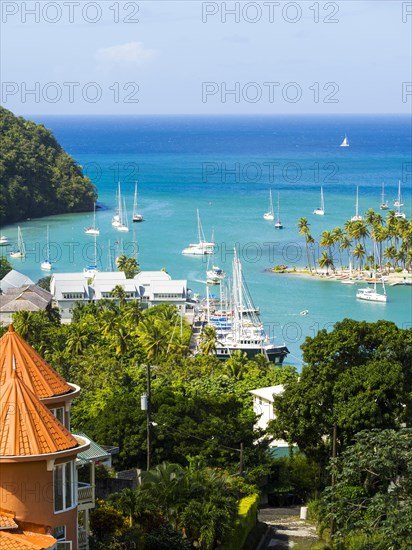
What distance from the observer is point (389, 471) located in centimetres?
2139

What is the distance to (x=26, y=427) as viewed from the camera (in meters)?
14.4

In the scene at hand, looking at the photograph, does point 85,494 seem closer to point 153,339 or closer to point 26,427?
point 26,427

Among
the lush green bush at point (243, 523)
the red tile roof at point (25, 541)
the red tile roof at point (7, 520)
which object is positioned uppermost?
the red tile roof at point (7, 520)

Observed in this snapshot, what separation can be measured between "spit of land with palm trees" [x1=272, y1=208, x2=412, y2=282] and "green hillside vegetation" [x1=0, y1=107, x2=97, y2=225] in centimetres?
2862

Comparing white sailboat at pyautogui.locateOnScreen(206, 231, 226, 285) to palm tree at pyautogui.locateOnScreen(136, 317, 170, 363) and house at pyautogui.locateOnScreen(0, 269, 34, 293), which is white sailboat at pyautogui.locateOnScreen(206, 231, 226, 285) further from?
palm tree at pyautogui.locateOnScreen(136, 317, 170, 363)

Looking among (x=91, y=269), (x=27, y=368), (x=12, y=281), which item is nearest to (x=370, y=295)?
(x=91, y=269)

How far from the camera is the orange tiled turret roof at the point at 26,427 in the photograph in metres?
14.3

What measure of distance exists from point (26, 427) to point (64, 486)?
0.99 metres

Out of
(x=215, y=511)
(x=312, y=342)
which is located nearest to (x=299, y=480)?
(x=312, y=342)

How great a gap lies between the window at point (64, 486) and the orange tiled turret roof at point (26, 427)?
339 millimetres

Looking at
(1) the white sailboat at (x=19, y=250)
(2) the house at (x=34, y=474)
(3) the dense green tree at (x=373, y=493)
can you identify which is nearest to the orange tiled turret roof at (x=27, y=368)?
(2) the house at (x=34, y=474)

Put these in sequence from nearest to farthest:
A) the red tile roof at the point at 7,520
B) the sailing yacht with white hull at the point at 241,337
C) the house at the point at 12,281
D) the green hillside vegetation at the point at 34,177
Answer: the red tile roof at the point at 7,520 < the sailing yacht with white hull at the point at 241,337 < the house at the point at 12,281 < the green hillside vegetation at the point at 34,177

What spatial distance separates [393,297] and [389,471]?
155 ft

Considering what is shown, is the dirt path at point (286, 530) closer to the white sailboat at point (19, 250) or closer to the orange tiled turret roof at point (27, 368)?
the orange tiled turret roof at point (27, 368)
